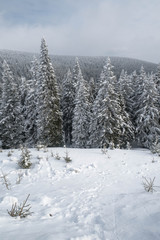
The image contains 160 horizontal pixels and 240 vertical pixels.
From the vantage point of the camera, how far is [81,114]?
2258 cm

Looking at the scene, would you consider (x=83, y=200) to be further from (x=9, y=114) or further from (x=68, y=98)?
(x=68, y=98)

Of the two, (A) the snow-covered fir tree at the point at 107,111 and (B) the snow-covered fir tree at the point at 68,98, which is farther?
(B) the snow-covered fir tree at the point at 68,98

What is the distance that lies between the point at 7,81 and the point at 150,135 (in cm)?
2246

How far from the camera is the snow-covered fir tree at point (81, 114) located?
21.8 meters

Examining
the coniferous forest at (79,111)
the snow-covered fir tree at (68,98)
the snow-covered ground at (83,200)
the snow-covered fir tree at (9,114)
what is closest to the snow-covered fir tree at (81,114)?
the coniferous forest at (79,111)

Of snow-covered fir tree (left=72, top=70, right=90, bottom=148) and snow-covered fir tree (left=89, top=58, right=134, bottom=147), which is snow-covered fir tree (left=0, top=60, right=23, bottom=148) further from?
snow-covered fir tree (left=89, top=58, right=134, bottom=147)

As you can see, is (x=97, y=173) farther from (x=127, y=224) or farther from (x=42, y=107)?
(x=42, y=107)

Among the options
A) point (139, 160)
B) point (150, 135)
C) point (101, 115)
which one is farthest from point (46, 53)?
point (150, 135)

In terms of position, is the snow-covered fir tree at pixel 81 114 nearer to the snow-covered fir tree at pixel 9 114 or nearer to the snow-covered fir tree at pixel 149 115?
the snow-covered fir tree at pixel 149 115

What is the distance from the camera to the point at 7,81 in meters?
21.0

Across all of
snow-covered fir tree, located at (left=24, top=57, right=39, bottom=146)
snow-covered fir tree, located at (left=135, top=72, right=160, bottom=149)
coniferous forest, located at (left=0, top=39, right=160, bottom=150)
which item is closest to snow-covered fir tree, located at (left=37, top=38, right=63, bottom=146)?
coniferous forest, located at (left=0, top=39, right=160, bottom=150)

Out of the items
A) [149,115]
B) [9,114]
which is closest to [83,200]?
[149,115]

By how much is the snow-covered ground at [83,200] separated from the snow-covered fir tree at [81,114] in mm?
15808

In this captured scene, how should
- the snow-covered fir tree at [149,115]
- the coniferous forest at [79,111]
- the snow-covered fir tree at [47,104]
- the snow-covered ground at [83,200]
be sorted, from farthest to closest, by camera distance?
the snow-covered fir tree at [149,115] → the snow-covered fir tree at [47,104] → the coniferous forest at [79,111] → the snow-covered ground at [83,200]
